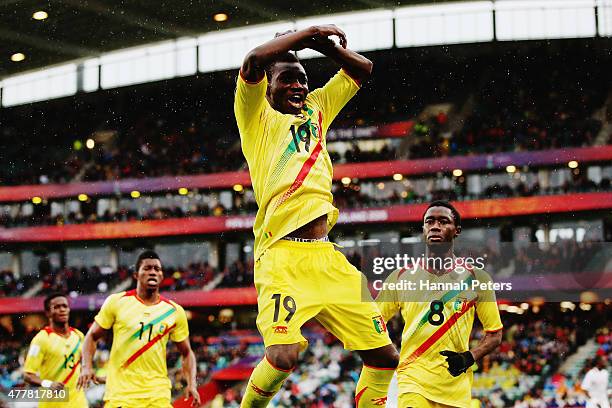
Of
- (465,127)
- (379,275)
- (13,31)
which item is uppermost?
(13,31)

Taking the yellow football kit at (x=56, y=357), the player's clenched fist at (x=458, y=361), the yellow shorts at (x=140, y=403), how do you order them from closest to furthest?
1. the player's clenched fist at (x=458, y=361)
2. the yellow shorts at (x=140, y=403)
3. the yellow football kit at (x=56, y=357)

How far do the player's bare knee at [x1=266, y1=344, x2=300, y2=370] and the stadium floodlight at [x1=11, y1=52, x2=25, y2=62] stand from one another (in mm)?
35188

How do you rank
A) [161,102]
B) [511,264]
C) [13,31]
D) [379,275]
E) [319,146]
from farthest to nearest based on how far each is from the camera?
[161,102] → [13,31] → [511,264] → [379,275] → [319,146]

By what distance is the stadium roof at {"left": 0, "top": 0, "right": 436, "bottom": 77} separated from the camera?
112 feet

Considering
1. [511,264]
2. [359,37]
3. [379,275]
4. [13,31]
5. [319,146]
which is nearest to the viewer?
[319,146]

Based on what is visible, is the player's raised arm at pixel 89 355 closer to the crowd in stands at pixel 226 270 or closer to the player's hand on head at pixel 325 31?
the player's hand on head at pixel 325 31

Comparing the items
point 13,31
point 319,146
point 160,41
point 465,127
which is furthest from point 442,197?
point 319,146

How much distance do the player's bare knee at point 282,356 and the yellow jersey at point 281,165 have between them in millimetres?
656

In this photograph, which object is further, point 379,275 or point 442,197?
point 442,197

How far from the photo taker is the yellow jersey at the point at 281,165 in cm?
589

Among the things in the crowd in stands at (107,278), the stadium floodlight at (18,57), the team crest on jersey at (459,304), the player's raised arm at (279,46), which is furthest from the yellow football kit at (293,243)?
the stadium floodlight at (18,57)

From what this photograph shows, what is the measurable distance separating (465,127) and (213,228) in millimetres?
10859

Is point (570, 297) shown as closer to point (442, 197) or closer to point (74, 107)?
point (442, 197)

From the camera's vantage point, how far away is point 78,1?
33406 millimetres
